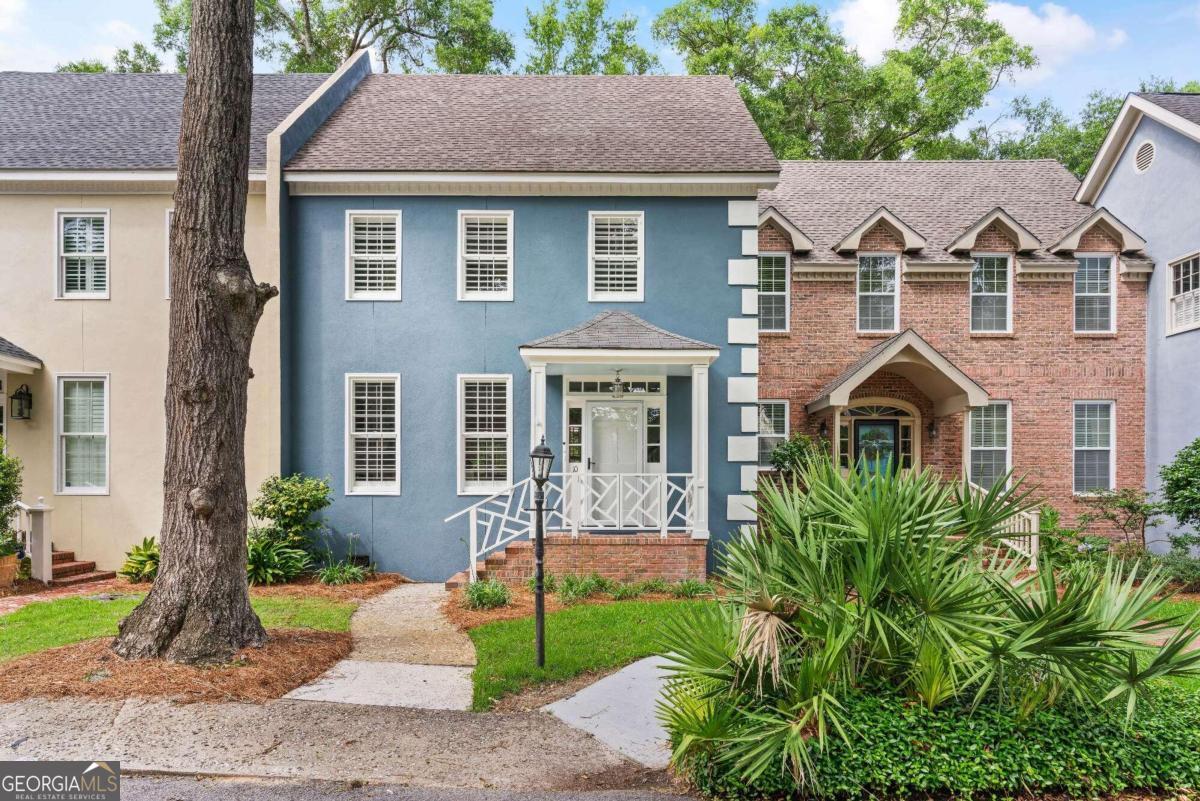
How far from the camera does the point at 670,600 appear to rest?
34.3ft

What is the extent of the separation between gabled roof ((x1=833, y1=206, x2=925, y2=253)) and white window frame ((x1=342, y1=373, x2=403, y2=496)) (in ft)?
28.3

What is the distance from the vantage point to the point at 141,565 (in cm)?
1166

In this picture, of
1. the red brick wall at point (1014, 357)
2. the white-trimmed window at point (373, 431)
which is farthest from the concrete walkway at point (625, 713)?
the red brick wall at point (1014, 357)

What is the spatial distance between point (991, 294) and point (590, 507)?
29.4 feet

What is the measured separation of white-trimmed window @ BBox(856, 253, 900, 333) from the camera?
14766 mm

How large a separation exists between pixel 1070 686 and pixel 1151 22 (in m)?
23.0

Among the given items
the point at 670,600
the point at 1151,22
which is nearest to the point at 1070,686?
the point at 670,600

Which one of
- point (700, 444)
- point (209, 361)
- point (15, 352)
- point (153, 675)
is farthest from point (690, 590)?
point (15, 352)

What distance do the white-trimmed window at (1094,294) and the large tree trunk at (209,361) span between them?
14.4 meters

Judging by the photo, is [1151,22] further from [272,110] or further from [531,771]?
[531,771]

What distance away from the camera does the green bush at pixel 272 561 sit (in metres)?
11.3

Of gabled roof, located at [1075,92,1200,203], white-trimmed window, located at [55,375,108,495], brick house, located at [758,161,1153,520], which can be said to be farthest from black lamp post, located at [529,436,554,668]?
gabled roof, located at [1075,92,1200,203]

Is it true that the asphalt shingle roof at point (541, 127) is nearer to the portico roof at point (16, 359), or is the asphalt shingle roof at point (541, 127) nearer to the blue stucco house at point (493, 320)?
the blue stucco house at point (493, 320)

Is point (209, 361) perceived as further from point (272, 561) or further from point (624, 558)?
point (624, 558)
